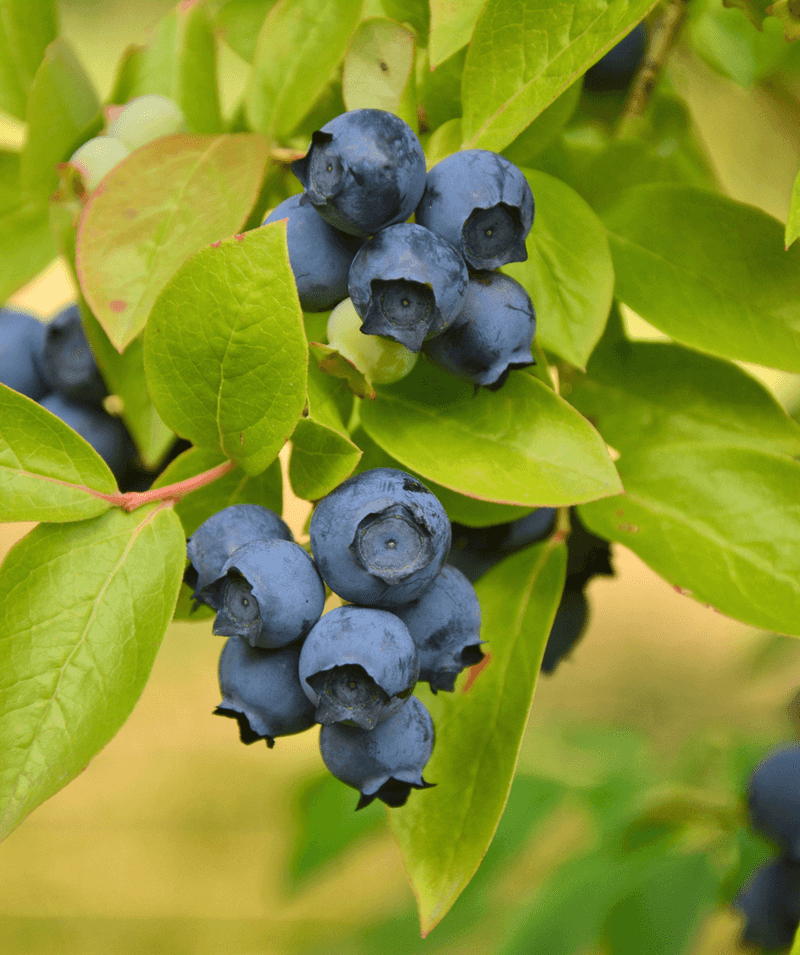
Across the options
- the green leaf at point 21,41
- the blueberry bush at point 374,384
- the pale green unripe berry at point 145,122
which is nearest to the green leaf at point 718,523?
the blueberry bush at point 374,384

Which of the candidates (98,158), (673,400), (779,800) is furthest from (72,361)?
(779,800)

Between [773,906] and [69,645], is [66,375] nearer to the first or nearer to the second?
[69,645]

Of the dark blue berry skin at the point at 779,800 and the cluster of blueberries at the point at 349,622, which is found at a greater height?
the cluster of blueberries at the point at 349,622

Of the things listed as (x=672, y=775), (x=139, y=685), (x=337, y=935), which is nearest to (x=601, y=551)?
(x=139, y=685)

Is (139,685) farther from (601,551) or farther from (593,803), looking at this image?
(593,803)

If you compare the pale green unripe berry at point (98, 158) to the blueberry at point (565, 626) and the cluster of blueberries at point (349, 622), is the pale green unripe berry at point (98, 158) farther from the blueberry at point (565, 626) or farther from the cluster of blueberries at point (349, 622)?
the blueberry at point (565, 626)

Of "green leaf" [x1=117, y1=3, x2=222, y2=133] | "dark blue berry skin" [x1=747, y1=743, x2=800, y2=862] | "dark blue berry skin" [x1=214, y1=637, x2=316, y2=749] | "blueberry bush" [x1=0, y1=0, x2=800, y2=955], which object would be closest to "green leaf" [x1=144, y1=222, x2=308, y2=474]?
"blueberry bush" [x1=0, y1=0, x2=800, y2=955]
